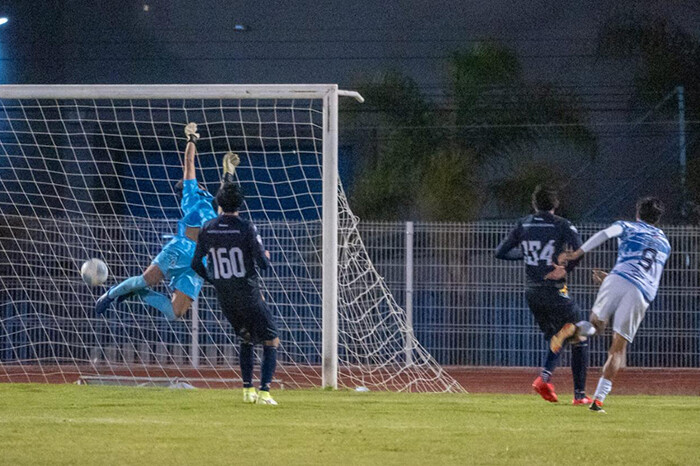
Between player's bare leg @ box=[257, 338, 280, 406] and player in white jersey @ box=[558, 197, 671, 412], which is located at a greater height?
player in white jersey @ box=[558, 197, 671, 412]

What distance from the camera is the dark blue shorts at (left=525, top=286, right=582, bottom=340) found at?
1023 centimetres

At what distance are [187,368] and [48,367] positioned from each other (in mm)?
2267

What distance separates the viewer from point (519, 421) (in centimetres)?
860

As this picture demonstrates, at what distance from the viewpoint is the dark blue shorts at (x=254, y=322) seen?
9547 mm

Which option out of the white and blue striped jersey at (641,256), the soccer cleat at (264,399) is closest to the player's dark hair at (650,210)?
the white and blue striped jersey at (641,256)

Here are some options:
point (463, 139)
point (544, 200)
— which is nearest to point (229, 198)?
point (544, 200)

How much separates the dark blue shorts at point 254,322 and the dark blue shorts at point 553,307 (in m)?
2.37

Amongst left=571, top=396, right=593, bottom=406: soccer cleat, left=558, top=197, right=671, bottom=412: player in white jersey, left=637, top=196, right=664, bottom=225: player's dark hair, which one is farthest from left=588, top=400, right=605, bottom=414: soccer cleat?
left=637, top=196, right=664, bottom=225: player's dark hair

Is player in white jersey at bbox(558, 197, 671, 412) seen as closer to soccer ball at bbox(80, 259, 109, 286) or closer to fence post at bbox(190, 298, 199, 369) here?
soccer ball at bbox(80, 259, 109, 286)

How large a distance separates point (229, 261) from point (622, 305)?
124 inches

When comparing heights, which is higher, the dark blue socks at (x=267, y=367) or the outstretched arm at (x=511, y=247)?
the outstretched arm at (x=511, y=247)

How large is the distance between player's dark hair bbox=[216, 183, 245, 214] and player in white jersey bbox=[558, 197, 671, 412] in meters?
2.76

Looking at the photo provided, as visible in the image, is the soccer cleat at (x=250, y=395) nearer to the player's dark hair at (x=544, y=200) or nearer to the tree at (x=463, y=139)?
the player's dark hair at (x=544, y=200)

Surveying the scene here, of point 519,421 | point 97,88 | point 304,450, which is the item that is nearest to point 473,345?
point 97,88
